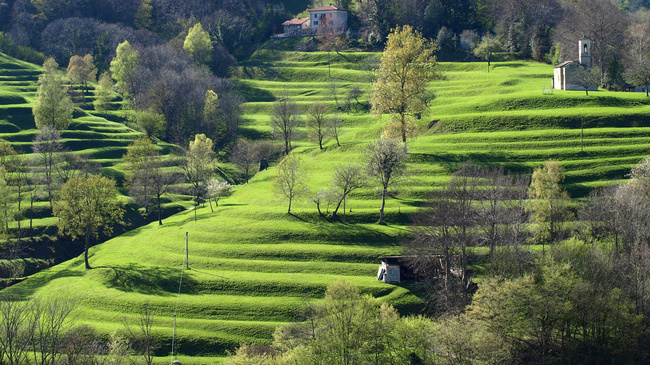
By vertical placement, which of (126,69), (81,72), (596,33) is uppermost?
(596,33)

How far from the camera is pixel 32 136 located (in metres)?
118

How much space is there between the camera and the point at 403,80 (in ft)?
326

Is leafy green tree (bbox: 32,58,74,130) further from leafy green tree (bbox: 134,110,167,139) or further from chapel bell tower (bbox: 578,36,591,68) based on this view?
chapel bell tower (bbox: 578,36,591,68)

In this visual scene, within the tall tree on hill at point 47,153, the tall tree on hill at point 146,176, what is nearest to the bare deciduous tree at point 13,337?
the tall tree on hill at point 146,176

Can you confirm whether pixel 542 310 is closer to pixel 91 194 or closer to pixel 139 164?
pixel 91 194

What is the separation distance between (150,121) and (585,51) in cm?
9125

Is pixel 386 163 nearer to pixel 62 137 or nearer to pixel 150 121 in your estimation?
pixel 150 121

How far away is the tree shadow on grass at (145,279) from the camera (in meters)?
72.3

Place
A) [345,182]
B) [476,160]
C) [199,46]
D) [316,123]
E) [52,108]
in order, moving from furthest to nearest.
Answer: [199,46], [52,108], [316,123], [476,160], [345,182]

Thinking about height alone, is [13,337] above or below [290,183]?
below

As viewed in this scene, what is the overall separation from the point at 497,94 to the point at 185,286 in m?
80.3

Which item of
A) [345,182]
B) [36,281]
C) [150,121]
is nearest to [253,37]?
[150,121]

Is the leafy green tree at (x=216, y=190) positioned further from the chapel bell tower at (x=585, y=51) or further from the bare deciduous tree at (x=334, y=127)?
→ the chapel bell tower at (x=585, y=51)

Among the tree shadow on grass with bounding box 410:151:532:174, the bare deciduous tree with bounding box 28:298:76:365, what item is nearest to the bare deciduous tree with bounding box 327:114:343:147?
the tree shadow on grass with bounding box 410:151:532:174
